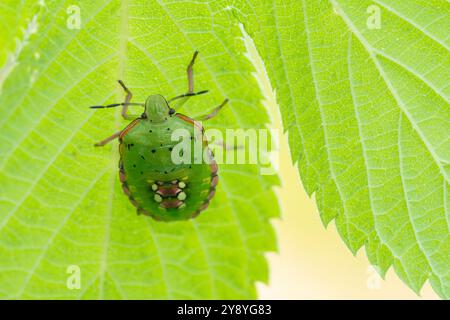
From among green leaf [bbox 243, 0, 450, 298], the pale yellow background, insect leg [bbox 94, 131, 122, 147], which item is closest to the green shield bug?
insect leg [bbox 94, 131, 122, 147]

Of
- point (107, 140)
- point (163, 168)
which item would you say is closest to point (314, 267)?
point (163, 168)

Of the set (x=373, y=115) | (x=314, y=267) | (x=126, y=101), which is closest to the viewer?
(x=373, y=115)

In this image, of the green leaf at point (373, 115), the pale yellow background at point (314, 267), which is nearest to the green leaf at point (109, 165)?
the green leaf at point (373, 115)

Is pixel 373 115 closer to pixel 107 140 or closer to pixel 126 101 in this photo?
pixel 126 101

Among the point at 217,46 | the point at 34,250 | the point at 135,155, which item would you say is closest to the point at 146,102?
the point at 135,155

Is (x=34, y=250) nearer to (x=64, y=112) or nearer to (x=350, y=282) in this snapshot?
(x=64, y=112)

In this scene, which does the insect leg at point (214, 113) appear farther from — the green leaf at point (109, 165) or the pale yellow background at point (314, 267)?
the pale yellow background at point (314, 267)

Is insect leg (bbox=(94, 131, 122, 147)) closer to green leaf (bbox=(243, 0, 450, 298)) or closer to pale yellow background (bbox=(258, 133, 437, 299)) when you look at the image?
green leaf (bbox=(243, 0, 450, 298))
